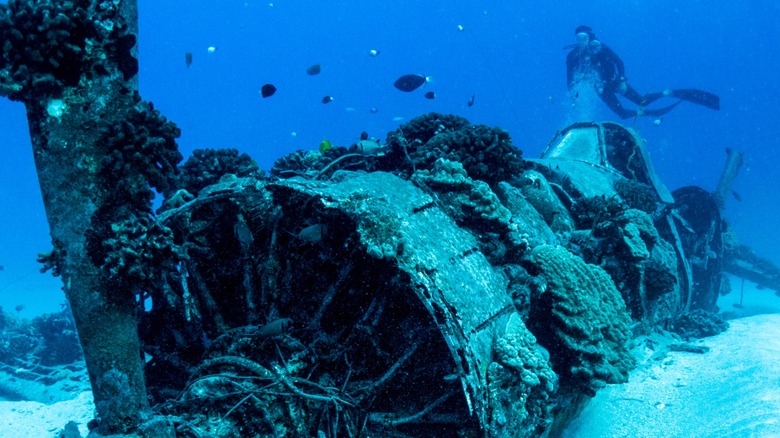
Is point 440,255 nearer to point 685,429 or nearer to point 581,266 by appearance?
point 581,266

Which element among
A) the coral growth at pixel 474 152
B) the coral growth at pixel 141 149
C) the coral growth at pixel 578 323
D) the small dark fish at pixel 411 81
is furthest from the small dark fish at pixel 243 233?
the small dark fish at pixel 411 81

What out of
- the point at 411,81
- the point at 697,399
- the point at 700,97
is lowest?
the point at 697,399

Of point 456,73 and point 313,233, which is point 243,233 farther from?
point 456,73

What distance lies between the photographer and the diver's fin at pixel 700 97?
18531mm

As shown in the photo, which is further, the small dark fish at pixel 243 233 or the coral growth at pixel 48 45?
the small dark fish at pixel 243 233

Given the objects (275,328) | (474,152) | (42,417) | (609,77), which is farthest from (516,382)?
(609,77)

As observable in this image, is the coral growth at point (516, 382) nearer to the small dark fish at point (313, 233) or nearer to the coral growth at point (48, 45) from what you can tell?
the small dark fish at point (313, 233)

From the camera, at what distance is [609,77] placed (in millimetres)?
19844

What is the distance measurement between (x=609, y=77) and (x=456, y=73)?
163 meters

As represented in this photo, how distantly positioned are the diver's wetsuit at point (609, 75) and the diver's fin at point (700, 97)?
18.8 inches

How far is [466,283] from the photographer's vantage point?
346 centimetres

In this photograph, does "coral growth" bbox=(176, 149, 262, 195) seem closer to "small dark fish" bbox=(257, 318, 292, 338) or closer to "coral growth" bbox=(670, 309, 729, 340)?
"small dark fish" bbox=(257, 318, 292, 338)

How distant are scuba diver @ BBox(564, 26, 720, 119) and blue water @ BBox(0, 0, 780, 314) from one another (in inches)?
3525

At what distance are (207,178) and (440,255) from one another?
3.61 m
